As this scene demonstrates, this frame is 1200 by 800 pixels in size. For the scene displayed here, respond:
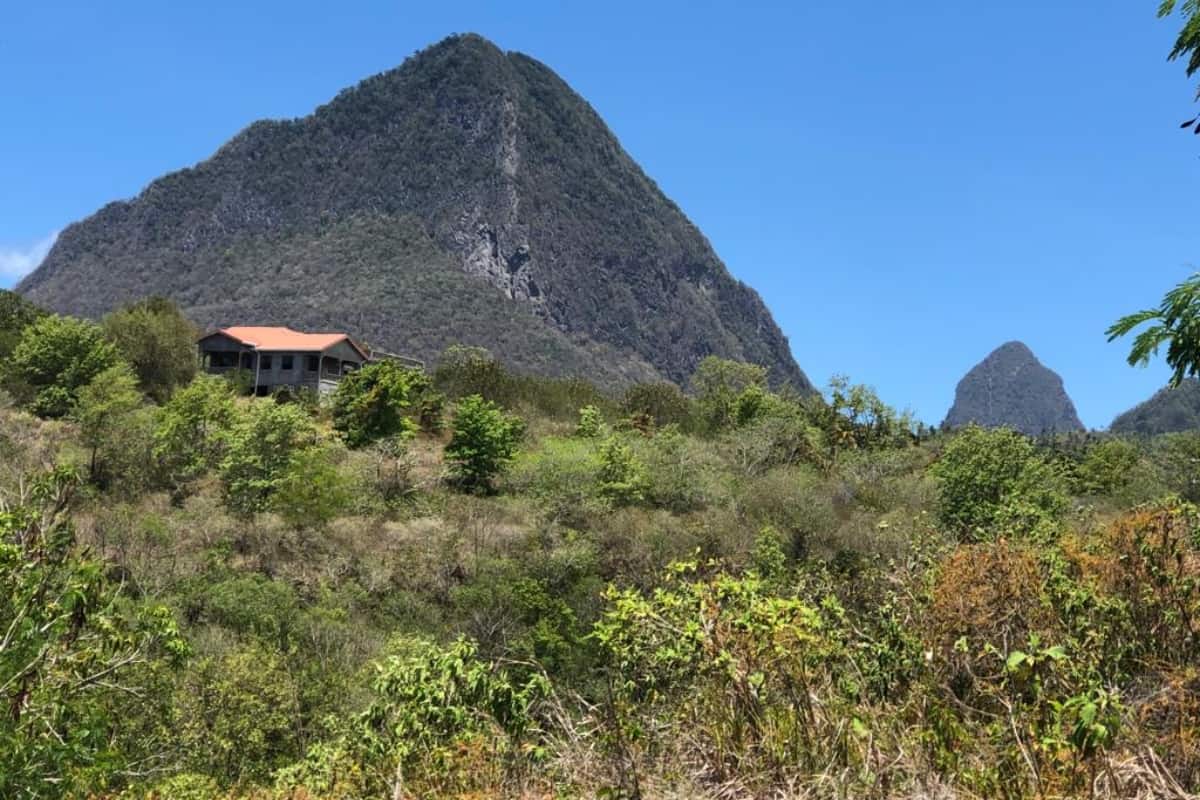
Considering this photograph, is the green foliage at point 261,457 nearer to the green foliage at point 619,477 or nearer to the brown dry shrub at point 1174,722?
the green foliage at point 619,477

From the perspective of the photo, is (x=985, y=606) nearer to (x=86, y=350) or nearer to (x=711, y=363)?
(x=86, y=350)

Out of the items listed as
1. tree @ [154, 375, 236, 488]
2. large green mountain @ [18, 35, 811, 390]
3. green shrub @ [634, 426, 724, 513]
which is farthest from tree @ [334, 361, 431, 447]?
large green mountain @ [18, 35, 811, 390]

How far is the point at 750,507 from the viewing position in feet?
99.7

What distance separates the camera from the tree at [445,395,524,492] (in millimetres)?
30734

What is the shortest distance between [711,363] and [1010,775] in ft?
199

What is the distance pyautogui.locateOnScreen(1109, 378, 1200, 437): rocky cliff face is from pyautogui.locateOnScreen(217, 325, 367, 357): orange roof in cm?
13367

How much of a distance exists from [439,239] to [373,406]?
9710 cm

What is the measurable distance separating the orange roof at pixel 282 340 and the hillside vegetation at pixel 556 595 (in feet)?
14.5

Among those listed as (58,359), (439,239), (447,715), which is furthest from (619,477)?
(439,239)

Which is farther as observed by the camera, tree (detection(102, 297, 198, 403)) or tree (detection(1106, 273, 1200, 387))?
tree (detection(102, 297, 198, 403))

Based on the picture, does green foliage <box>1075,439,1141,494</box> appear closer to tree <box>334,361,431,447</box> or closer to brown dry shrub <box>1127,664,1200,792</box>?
tree <box>334,361,431,447</box>

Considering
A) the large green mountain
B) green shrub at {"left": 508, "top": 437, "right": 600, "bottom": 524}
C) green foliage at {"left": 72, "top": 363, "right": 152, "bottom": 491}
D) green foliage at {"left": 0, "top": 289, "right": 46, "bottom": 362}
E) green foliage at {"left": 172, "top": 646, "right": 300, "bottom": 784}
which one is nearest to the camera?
green foliage at {"left": 172, "top": 646, "right": 300, "bottom": 784}

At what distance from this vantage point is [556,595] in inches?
950

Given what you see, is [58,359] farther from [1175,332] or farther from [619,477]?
[1175,332]
